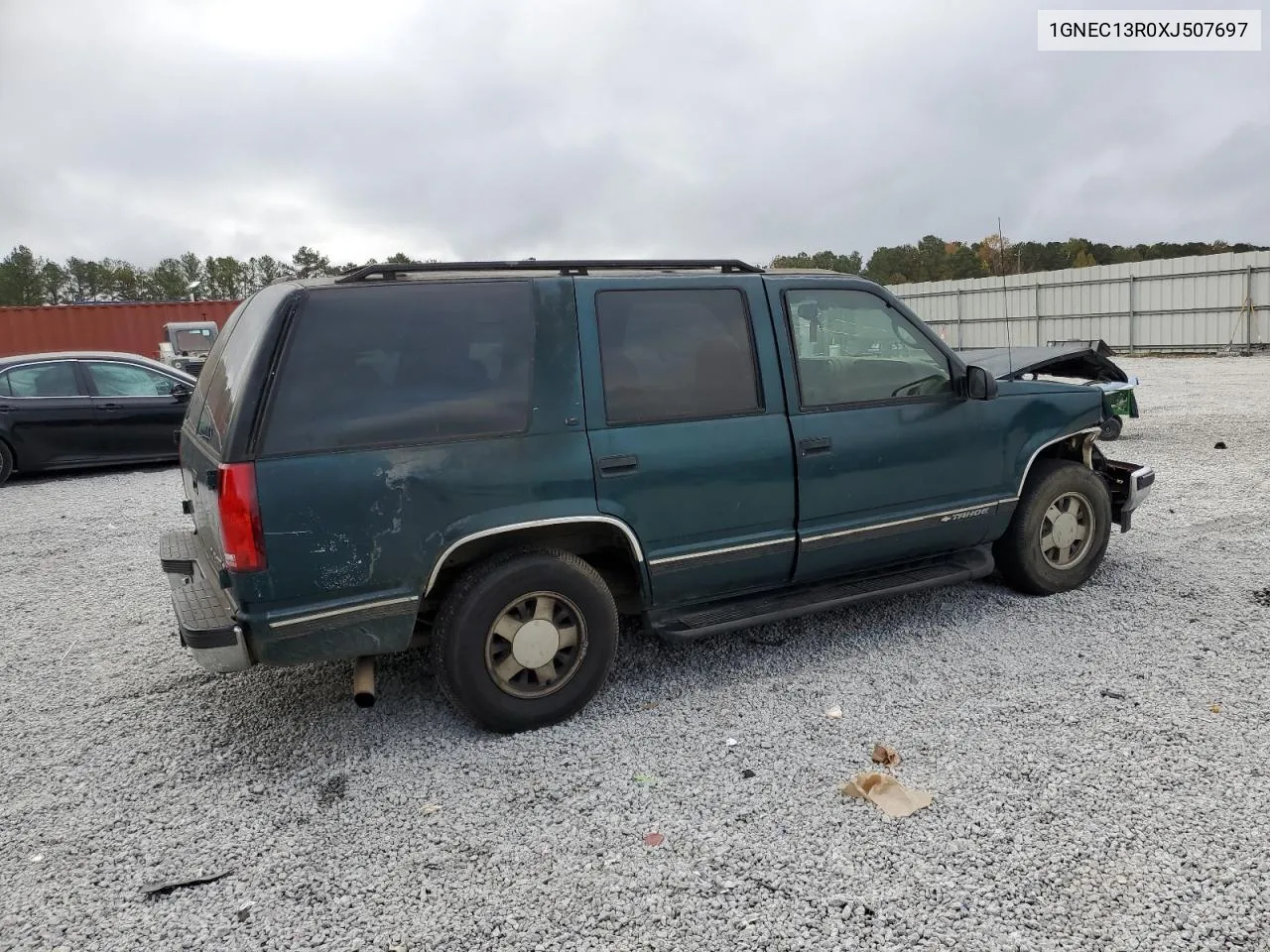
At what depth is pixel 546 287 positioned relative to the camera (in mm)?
3758

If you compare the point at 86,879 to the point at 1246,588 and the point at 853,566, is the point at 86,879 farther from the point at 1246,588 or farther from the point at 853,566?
the point at 1246,588

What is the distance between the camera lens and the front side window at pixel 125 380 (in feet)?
35.0

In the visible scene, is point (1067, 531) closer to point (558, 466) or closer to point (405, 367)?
point (558, 466)

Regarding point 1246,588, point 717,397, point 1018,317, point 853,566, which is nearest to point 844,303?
point 717,397

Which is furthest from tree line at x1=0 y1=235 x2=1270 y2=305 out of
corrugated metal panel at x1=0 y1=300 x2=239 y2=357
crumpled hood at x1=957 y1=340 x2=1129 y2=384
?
crumpled hood at x1=957 y1=340 x2=1129 y2=384

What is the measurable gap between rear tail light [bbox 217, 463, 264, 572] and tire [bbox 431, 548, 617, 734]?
0.74 metres

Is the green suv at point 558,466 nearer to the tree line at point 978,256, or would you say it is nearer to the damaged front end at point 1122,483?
the damaged front end at point 1122,483

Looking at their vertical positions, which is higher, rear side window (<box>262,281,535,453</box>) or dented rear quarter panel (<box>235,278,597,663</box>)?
rear side window (<box>262,281,535,453</box>)

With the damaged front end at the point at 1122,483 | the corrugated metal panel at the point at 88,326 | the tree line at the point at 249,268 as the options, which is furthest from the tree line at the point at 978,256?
the damaged front end at the point at 1122,483

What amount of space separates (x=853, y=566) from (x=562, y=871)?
222 cm

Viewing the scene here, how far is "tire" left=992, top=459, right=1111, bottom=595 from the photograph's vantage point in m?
4.88

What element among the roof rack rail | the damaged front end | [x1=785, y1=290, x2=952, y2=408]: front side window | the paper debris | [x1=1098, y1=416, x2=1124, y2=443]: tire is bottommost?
the paper debris

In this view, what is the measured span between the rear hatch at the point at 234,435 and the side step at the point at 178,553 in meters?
0.12

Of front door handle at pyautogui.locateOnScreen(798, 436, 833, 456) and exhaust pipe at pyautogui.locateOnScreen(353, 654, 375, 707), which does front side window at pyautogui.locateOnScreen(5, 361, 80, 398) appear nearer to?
exhaust pipe at pyautogui.locateOnScreen(353, 654, 375, 707)
